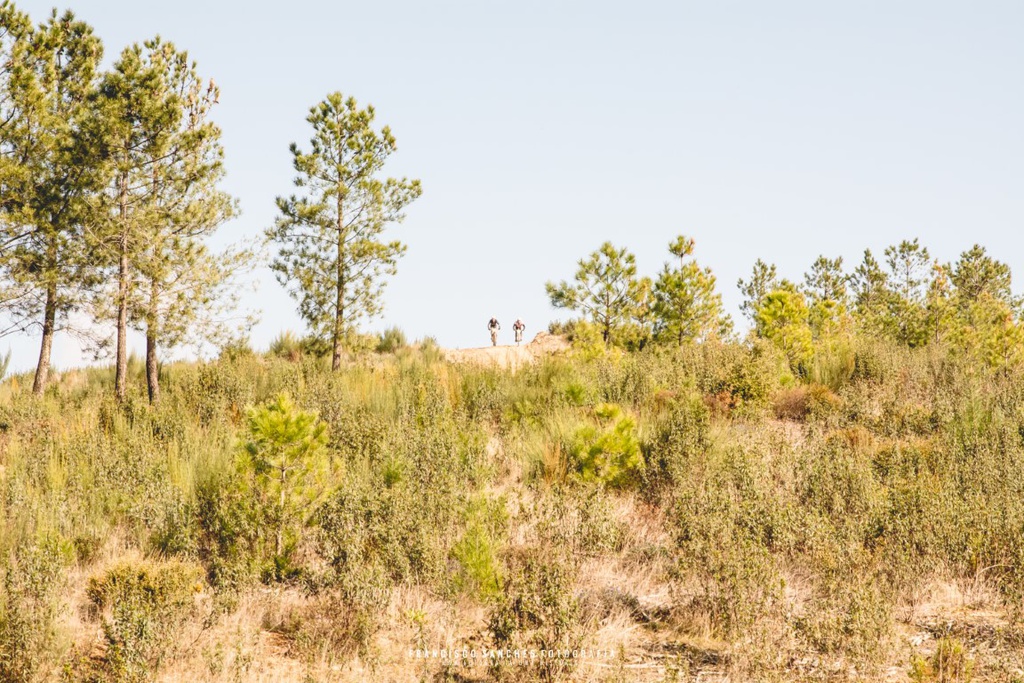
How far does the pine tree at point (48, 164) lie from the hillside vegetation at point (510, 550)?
7.93 metres

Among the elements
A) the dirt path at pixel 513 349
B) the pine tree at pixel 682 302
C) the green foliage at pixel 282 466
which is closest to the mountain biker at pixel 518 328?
the dirt path at pixel 513 349

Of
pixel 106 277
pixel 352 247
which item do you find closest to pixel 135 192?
pixel 106 277

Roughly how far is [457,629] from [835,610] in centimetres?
281

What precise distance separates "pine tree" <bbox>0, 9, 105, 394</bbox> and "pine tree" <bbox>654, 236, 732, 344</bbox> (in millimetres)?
15562

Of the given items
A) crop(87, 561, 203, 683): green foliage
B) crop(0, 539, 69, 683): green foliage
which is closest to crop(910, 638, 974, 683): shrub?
crop(87, 561, 203, 683): green foliage

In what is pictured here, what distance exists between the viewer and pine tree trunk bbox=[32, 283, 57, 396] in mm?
19375

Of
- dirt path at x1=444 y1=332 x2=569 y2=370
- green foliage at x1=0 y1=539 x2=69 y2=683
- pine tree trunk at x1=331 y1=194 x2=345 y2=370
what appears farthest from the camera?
dirt path at x1=444 y1=332 x2=569 y2=370

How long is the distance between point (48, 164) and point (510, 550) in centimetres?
1532

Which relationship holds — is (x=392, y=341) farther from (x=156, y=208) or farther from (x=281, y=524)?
(x=281, y=524)

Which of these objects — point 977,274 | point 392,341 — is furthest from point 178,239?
point 977,274

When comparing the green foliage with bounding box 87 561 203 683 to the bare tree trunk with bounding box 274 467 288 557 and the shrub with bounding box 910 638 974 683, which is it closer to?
the bare tree trunk with bounding box 274 467 288 557

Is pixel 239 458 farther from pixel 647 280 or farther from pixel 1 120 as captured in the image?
pixel 647 280

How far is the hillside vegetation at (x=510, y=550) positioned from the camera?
5.93m

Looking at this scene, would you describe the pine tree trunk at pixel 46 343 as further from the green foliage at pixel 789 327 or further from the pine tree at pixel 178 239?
the green foliage at pixel 789 327
